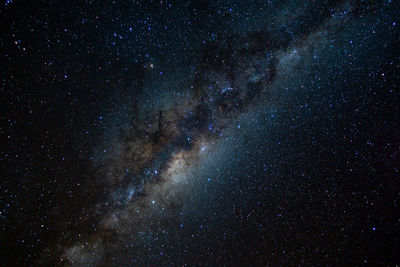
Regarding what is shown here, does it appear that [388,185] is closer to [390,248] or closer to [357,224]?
[357,224]

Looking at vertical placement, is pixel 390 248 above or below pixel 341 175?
below

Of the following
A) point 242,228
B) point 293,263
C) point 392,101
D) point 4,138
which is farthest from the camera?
point 293,263

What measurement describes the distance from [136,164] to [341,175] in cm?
436

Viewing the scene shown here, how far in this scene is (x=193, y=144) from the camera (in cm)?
312

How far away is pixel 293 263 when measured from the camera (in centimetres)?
433

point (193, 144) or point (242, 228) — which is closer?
point (193, 144)

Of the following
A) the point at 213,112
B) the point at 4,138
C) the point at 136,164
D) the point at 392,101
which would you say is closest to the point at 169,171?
the point at 136,164

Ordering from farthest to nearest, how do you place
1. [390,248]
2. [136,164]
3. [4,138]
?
[390,248] → [136,164] → [4,138]

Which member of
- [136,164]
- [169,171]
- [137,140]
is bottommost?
[169,171]

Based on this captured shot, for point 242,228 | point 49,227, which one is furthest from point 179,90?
point 242,228

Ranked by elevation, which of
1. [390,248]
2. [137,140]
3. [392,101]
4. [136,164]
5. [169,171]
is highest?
[137,140]

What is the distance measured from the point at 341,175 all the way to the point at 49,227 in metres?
5.56

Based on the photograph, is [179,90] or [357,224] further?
[357,224]

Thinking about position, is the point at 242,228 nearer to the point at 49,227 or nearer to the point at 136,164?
the point at 136,164
